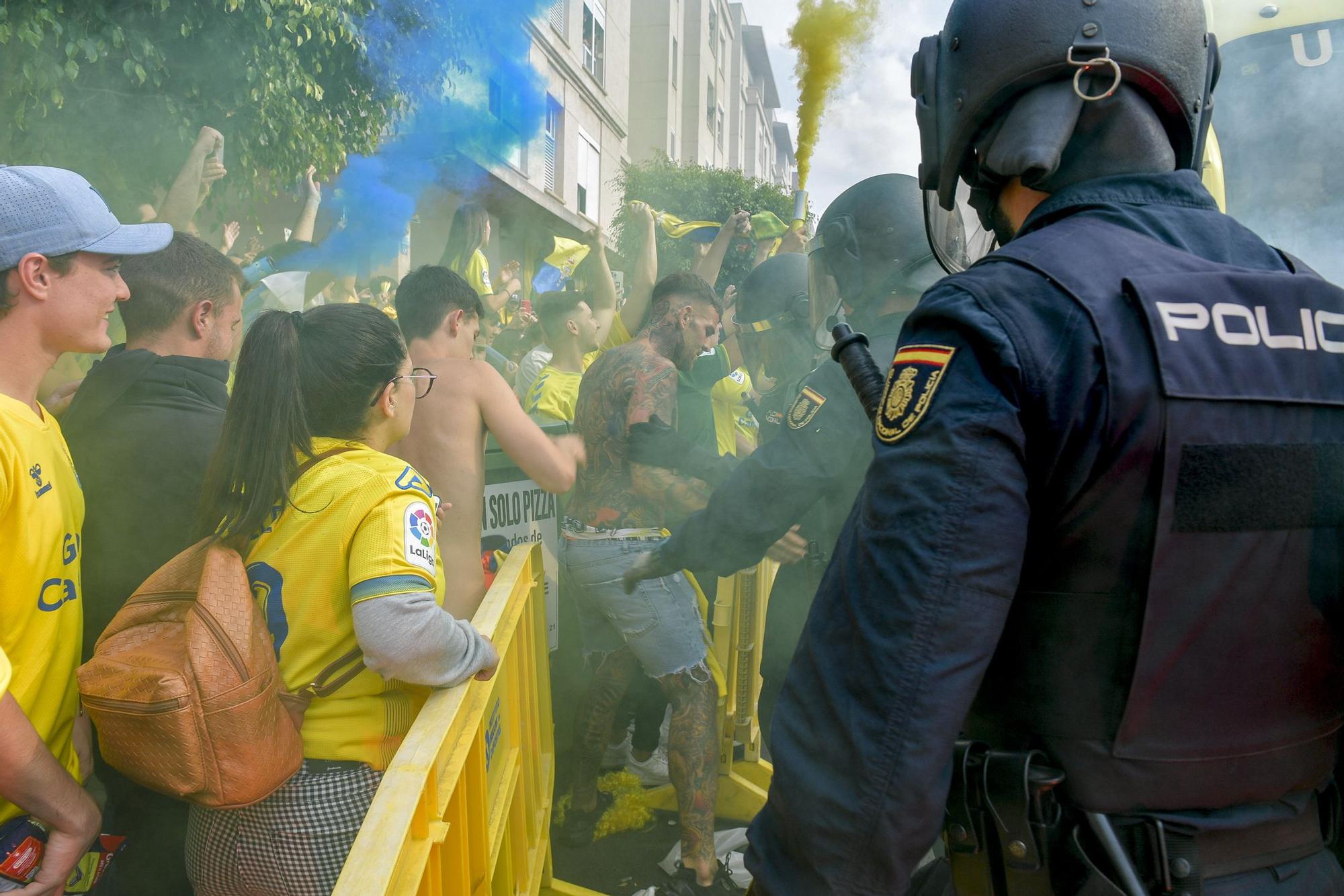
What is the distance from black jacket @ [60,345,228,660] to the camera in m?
2.12

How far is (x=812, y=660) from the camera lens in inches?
43.3

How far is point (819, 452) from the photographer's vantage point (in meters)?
2.25

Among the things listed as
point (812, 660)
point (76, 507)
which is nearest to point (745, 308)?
point (76, 507)

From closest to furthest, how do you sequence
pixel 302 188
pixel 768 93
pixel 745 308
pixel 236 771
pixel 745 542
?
pixel 236 771
pixel 745 542
pixel 745 308
pixel 302 188
pixel 768 93

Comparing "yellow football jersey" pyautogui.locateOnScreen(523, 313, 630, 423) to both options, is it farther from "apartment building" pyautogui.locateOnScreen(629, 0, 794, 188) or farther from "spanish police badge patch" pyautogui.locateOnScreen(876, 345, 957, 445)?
"apartment building" pyautogui.locateOnScreen(629, 0, 794, 188)

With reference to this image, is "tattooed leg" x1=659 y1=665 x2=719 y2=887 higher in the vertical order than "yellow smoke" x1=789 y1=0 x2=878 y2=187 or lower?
lower

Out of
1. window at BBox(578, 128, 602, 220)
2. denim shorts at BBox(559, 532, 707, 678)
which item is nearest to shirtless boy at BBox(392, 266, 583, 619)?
denim shorts at BBox(559, 532, 707, 678)

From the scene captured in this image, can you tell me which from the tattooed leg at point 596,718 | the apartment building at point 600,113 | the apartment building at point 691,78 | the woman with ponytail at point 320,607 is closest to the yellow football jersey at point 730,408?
the tattooed leg at point 596,718

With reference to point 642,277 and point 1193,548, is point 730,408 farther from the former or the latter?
point 1193,548

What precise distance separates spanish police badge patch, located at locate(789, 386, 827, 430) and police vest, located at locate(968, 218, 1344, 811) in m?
1.16

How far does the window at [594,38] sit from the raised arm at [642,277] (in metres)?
15.7

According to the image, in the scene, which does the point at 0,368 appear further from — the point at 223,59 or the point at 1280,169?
the point at 1280,169

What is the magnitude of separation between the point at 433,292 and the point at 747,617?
2134mm

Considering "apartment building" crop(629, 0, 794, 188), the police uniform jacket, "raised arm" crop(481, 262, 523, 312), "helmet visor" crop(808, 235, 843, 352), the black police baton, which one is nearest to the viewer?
the police uniform jacket
